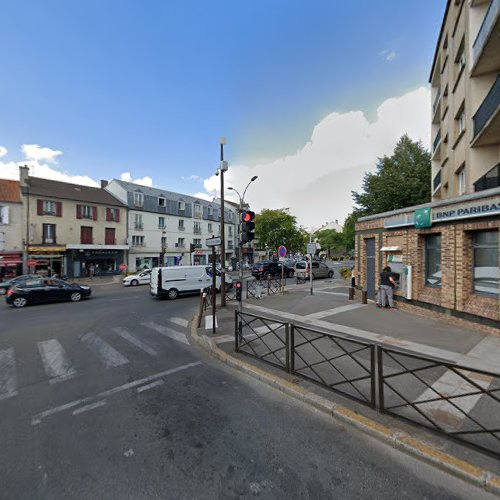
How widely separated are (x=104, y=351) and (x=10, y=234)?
867 inches

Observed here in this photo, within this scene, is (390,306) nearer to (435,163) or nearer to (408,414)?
(408,414)

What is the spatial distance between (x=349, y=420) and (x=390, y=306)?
7379 mm

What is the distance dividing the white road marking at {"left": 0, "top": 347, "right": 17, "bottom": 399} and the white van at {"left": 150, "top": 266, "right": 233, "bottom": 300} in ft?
23.1

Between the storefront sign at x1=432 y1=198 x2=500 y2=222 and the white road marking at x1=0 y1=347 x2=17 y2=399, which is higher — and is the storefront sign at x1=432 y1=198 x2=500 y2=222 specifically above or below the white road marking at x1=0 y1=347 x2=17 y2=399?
above

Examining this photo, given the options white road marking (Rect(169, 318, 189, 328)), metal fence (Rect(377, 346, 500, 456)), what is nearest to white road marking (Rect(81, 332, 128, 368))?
white road marking (Rect(169, 318, 189, 328))

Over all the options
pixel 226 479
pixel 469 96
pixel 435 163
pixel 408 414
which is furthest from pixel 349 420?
pixel 435 163

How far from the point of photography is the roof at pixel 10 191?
68.1 feet

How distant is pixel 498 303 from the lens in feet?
20.4

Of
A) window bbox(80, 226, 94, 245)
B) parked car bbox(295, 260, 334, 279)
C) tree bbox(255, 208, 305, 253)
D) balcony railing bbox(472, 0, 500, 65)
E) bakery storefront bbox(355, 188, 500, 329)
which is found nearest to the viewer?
bakery storefront bbox(355, 188, 500, 329)

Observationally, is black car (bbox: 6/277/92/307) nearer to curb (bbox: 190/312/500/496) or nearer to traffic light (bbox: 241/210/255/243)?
traffic light (bbox: 241/210/255/243)

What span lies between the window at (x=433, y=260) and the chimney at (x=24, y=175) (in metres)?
28.5

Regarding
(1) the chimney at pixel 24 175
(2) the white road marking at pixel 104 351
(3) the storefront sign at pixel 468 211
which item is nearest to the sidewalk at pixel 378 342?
(2) the white road marking at pixel 104 351

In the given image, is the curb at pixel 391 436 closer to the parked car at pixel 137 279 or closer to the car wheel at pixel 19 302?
the car wheel at pixel 19 302

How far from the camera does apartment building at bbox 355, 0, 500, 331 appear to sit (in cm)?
664
